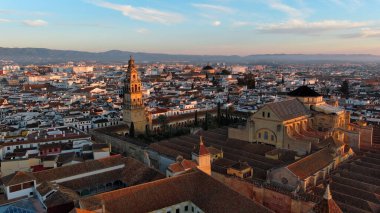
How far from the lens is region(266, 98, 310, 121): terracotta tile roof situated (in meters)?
38.7

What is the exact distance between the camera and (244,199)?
20.9 metres

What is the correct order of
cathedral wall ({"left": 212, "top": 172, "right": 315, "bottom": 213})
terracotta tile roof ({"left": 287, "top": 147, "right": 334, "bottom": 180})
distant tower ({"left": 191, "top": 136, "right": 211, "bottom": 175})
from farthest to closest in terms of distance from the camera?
distant tower ({"left": 191, "top": 136, "right": 211, "bottom": 175}), terracotta tile roof ({"left": 287, "top": 147, "right": 334, "bottom": 180}), cathedral wall ({"left": 212, "top": 172, "right": 315, "bottom": 213})

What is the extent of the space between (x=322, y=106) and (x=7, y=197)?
37643mm

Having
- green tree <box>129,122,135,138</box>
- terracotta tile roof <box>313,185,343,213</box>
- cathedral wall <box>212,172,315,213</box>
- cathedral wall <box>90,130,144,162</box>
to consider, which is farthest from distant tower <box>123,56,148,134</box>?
terracotta tile roof <box>313,185,343,213</box>

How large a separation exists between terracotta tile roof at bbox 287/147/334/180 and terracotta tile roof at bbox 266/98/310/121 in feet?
23.2

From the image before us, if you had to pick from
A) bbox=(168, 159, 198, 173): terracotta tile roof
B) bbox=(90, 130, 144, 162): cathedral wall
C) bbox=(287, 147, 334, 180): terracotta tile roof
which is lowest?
bbox=(90, 130, 144, 162): cathedral wall

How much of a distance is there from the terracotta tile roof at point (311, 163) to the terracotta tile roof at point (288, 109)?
7060mm

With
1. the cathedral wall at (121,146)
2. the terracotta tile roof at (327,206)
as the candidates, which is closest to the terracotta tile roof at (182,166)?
the terracotta tile roof at (327,206)

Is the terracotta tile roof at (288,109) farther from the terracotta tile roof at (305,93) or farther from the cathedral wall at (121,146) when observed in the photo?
the cathedral wall at (121,146)

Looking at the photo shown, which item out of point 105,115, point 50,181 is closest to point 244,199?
point 50,181

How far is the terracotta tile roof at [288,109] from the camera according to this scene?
38.7 meters

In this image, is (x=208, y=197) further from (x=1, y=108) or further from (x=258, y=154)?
(x=1, y=108)

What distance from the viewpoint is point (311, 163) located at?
29750mm

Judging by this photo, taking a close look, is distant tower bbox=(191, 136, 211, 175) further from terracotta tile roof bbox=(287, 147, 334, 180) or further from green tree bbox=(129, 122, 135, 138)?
green tree bbox=(129, 122, 135, 138)
